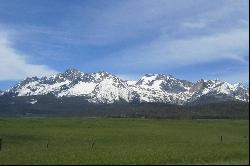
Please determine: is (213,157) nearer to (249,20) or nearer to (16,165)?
(16,165)

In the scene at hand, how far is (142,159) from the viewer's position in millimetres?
46719

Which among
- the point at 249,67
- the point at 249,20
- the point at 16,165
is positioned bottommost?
the point at 16,165

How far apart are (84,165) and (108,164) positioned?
93.8 inches

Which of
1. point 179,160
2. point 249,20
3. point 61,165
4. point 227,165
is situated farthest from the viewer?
point 179,160

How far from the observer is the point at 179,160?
4556 cm

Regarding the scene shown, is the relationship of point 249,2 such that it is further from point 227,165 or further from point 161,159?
point 161,159

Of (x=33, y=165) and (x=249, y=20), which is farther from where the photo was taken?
(x=33, y=165)

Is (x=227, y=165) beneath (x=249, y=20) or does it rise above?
beneath

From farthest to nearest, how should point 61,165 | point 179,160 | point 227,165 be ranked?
point 179,160
point 61,165
point 227,165

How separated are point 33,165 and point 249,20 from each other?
20193 mm

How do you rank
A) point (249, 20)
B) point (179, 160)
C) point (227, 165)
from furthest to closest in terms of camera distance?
1. point (179, 160)
2. point (227, 165)
3. point (249, 20)

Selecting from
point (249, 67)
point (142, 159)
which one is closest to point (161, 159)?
point (142, 159)

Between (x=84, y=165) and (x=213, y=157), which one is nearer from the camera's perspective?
(x=84, y=165)

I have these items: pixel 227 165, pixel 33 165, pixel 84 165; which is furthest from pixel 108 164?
pixel 227 165
